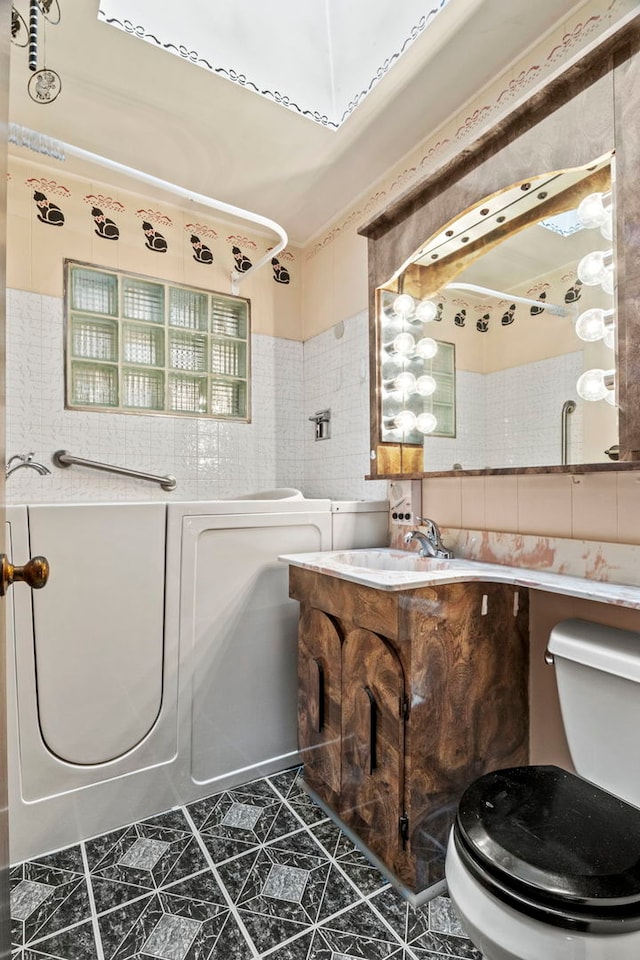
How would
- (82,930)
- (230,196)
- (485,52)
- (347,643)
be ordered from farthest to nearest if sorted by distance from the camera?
(230,196), (485,52), (347,643), (82,930)

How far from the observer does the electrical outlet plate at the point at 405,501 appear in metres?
2.02

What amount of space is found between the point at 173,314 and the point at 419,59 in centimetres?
151

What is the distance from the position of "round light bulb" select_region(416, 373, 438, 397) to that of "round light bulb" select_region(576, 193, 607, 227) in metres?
0.69

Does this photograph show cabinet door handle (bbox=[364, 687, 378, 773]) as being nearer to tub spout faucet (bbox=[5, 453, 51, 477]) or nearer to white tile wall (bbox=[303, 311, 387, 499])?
white tile wall (bbox=[303, 311, 387, 499])

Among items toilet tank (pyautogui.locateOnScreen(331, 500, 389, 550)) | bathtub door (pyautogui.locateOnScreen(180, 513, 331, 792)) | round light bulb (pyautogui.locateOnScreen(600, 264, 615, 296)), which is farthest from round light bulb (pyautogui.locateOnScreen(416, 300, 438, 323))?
bathtub door (pyautogui.locateOnScreen(180, 513, 331, 792))

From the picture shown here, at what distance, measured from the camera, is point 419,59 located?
65.4 inches

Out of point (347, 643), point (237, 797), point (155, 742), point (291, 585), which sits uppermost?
point (291, 585)

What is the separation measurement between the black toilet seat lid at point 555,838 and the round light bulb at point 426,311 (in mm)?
1504

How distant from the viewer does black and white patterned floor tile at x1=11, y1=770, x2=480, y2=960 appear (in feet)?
3.79

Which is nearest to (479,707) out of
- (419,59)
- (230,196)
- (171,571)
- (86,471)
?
(171,571)

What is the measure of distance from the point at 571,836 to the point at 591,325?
46.5 inches

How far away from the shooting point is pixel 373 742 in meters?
1.38

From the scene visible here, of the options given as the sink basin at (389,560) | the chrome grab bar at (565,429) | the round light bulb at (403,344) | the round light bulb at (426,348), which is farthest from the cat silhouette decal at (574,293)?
the sink basin at (389,560)

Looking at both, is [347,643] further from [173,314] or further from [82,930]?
[173,314]
